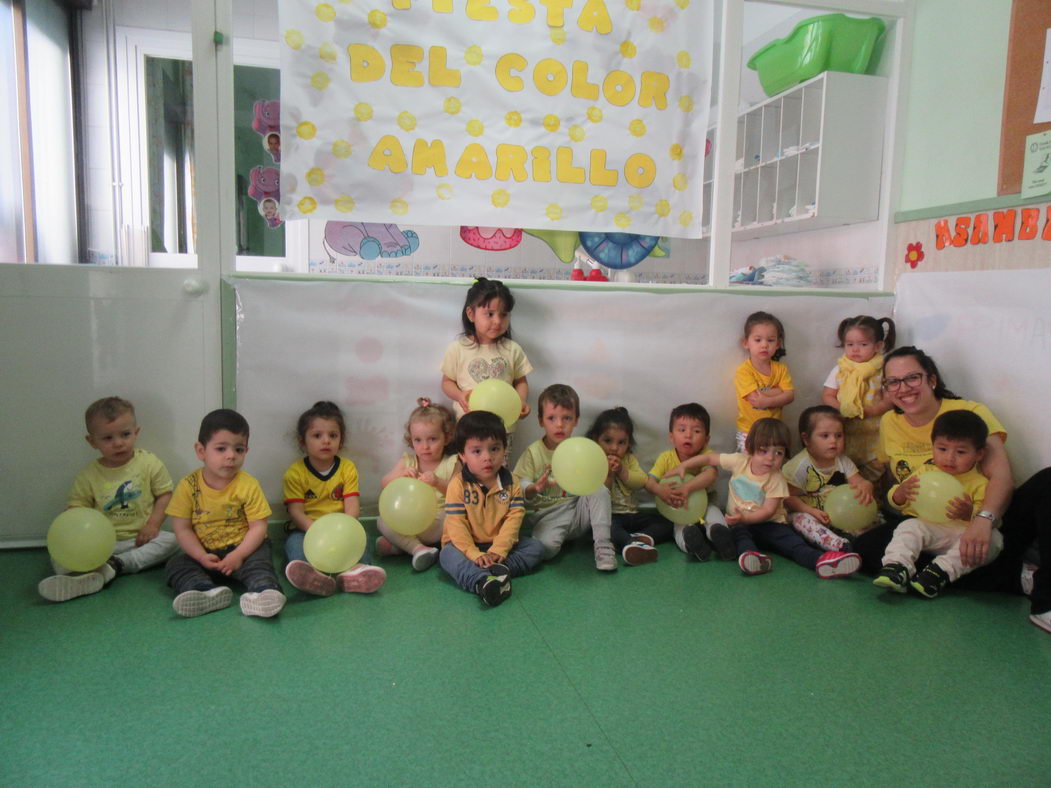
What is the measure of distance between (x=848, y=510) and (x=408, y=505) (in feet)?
5.04

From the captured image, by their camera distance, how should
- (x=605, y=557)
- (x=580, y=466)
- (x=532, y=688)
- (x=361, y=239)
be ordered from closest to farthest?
(x=532, y=688)
(x=580, y=466)
(x=605, y=557)
(x=361, y=239)

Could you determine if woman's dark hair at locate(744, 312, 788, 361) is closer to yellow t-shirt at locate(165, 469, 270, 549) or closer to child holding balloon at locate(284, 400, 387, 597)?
child holding balloon at locate(284, 400, 387, 597)

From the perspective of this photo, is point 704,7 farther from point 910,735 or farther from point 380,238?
point 910,735

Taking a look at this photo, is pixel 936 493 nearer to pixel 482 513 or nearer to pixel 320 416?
pixel 482 513

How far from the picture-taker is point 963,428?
249 cm

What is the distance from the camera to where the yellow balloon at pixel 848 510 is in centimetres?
267

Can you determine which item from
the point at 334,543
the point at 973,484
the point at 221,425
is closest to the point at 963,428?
the point at 973,484

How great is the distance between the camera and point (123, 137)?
4.79 m

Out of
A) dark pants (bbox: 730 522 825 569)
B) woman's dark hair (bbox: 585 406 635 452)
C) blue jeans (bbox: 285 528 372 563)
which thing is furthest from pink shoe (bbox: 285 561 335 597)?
dark pants (bbox: 730 522 825 569)

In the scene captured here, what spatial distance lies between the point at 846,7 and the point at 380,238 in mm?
2274

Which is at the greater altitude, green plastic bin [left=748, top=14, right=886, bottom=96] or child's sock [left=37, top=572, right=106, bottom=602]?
A: green plastic bin [left=748, top=14, right=886, bottom=96]

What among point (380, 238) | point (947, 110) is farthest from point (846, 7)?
point (380, 238)

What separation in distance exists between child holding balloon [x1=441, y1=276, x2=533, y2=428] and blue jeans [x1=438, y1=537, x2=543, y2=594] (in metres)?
0.50

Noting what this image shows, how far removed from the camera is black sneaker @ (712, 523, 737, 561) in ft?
8.89
